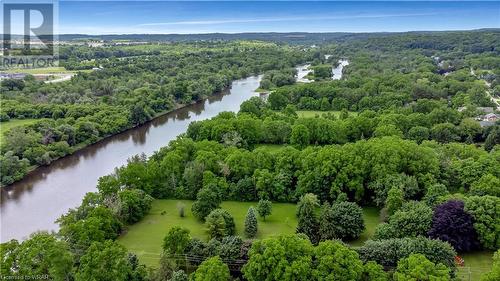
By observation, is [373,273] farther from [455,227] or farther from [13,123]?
[13,123]

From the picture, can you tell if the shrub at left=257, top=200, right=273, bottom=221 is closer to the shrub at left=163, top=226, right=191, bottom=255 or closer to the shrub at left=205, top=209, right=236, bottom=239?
the shrub at left=205, top=209, right=236, bottom=239

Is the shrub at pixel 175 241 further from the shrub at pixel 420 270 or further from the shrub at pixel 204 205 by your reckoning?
the shrub at pixel 420 270

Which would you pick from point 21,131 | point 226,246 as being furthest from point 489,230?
point 21,131

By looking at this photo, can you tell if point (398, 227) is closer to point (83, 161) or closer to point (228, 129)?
point (228, 129)

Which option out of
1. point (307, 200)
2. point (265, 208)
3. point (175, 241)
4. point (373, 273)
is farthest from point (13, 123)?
point (373, 273)

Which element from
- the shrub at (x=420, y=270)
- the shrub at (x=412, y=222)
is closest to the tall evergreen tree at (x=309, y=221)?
the shrub at (x=412, y=222)

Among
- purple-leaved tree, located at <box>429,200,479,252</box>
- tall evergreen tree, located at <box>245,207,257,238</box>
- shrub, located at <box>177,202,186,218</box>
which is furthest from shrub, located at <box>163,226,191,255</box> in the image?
purple-leaved tree, located at <box>429,200,479,252</box>
